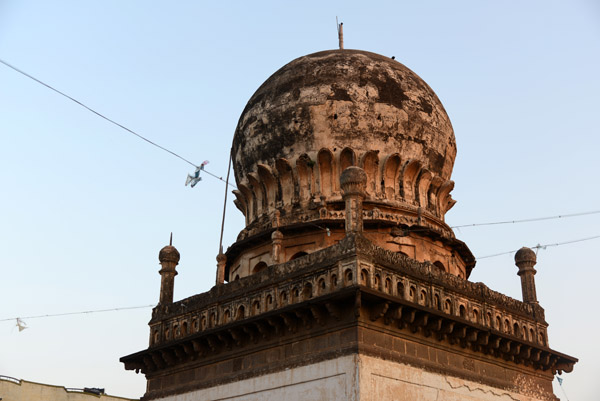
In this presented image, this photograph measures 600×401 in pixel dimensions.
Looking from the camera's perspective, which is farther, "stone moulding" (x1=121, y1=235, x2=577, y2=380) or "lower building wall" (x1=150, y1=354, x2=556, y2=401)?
"stone moulding" (x1=121, y1=235, x2=577, y2=380)

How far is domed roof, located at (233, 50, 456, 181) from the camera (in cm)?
1777

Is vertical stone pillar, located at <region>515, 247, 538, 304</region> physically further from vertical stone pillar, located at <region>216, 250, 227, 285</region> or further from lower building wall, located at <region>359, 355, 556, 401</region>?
vertical stone pillar, located at <region>216, 250, 227, 285</region>

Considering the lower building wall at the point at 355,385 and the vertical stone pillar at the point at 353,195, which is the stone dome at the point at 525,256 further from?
the vertical stone pillar at the point at 353,195

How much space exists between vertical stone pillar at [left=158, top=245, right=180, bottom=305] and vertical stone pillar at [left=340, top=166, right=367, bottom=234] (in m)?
5.25

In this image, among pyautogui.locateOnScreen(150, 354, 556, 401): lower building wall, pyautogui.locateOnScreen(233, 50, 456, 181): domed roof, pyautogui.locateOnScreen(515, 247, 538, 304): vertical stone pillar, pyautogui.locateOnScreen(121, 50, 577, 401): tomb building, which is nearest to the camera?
pyautogui.locateOnScreen(150, 354, 556, 401): lower building wall

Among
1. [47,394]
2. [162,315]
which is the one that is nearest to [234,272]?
[162,315]

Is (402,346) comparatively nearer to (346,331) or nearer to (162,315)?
(346,331)

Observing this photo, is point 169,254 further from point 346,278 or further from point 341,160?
point 346,278

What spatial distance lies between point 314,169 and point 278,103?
1977 millimetres

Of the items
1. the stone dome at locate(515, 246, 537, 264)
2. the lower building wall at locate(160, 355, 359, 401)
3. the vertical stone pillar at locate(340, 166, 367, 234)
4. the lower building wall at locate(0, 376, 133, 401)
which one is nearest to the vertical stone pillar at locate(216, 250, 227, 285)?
the lower building wall at locate(160, 355, 359, 401)

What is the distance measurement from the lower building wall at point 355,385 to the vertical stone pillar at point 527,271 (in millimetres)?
2586

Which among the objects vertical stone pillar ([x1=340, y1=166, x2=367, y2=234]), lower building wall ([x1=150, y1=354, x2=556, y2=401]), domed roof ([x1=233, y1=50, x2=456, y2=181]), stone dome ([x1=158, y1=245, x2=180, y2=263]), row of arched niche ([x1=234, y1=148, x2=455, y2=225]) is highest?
domed roof ([x1=233, y1=50, x2=456, y2=181])

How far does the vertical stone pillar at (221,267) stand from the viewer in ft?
57.9

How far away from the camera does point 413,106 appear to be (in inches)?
726
